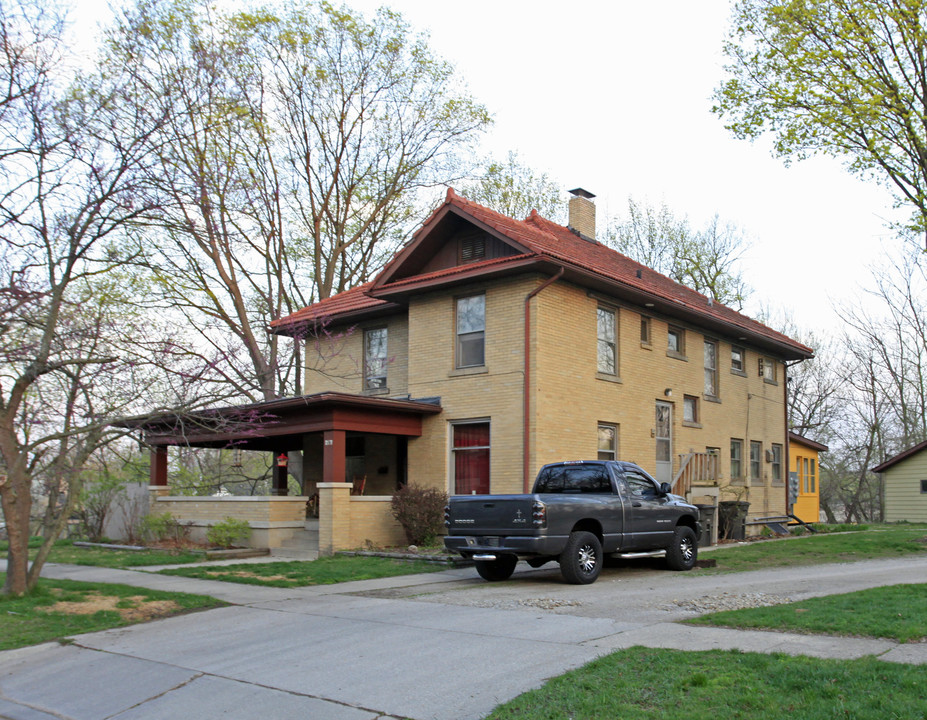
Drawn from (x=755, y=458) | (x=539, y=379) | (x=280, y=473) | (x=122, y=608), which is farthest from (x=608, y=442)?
(x=122, y=608)

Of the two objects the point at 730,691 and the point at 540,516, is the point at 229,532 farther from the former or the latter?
the point at 730,691

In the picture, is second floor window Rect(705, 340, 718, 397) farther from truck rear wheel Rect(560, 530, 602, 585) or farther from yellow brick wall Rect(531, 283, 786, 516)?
truck rear wheel Rect(560, 530, 602, 585)

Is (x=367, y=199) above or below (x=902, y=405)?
above

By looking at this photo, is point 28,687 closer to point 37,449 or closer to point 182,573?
point 37,449

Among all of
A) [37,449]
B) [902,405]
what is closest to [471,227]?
[37,449]

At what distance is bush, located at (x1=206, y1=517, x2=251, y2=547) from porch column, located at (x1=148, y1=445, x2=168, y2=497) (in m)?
4.03

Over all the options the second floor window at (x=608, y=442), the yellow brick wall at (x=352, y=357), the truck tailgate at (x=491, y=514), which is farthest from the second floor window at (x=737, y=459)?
the truck tailgate at (x=491, y=514)

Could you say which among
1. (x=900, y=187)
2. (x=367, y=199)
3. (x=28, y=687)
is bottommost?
(x=28, y=687)

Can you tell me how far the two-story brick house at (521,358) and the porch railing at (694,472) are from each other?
0.16 feet

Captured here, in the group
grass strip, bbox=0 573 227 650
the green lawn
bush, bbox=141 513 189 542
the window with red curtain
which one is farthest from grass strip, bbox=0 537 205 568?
the green lawn

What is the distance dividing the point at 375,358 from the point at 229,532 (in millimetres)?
6052

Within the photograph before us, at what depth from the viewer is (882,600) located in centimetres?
977

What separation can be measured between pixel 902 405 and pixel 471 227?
119 feet

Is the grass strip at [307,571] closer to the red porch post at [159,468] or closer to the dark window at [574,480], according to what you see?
the dark window at [574,480]
